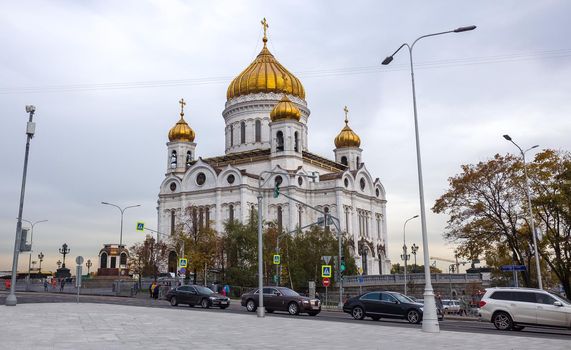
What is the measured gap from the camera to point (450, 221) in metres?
39.2

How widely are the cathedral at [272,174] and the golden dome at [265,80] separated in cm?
14

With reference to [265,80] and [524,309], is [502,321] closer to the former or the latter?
[524,309]

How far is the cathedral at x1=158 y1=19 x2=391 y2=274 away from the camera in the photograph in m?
69.0

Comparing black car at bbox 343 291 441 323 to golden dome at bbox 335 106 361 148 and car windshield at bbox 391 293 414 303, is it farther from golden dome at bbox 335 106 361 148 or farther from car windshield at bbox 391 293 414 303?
golden dome at bbox 335 106 361 148

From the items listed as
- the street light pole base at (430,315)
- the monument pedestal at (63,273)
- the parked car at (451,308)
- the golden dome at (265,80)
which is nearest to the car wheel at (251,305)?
the street light pole base at (430,315)

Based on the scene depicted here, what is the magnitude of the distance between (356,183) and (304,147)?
9.50 meters

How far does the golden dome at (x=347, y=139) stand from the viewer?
8269cm

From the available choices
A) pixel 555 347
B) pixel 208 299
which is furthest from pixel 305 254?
pixel 555 347

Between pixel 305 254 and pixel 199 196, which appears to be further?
pixel 199 196

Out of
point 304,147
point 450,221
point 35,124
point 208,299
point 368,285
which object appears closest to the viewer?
point 35,124

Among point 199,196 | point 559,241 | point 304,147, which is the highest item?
point 304,147

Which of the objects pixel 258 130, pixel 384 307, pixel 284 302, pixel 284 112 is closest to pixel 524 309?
pixel 384 307

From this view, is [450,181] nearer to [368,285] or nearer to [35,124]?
[368,285]

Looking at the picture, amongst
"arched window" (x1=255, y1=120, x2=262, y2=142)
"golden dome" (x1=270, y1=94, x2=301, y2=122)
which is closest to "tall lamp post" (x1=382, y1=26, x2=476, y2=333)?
"golden dome" (x1=270, y1=94, x2=301, y2=122)
